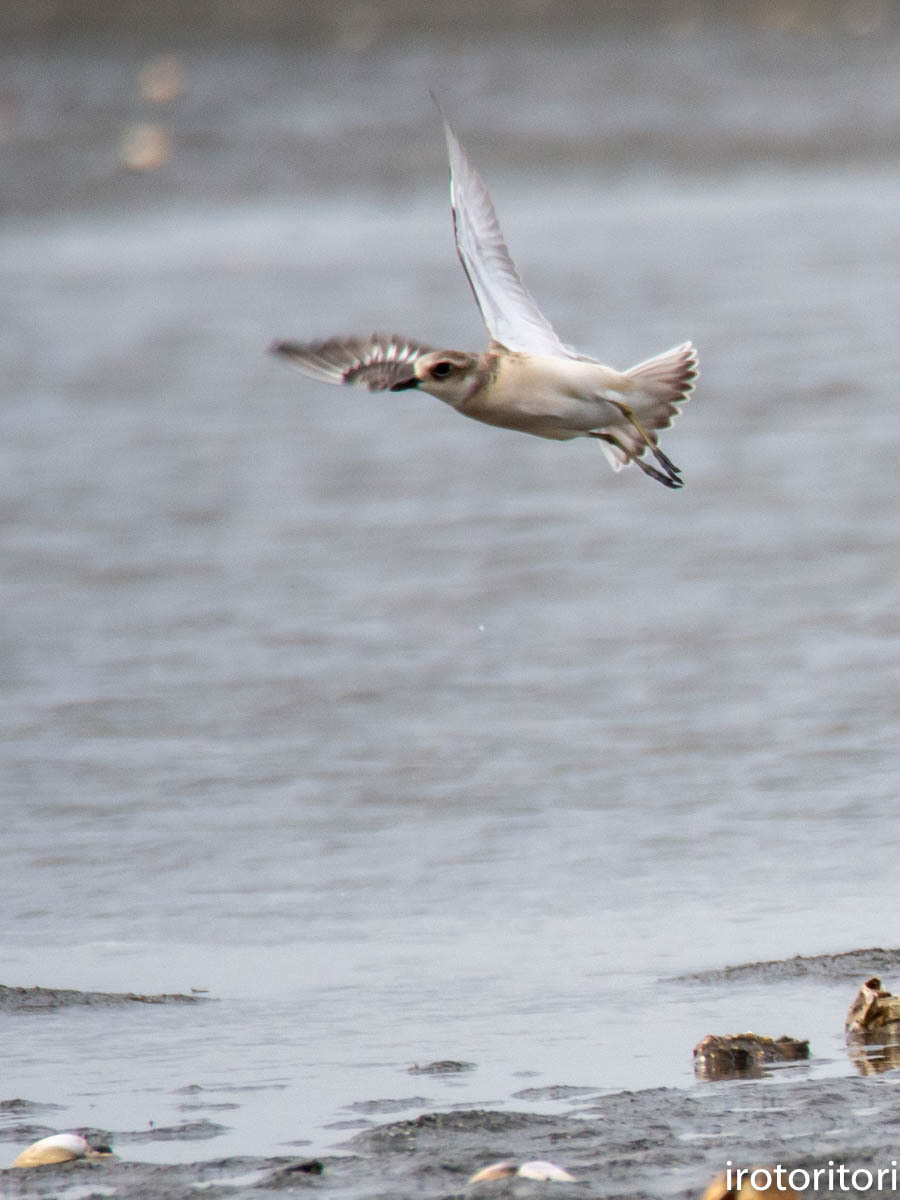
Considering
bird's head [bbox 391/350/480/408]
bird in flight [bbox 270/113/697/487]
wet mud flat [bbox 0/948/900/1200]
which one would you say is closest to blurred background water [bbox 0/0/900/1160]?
wet mud flat [bbox 0/948/900/1200]

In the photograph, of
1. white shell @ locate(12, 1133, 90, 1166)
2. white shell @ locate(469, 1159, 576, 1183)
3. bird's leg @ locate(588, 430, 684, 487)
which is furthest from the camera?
bird's leg @ locate(588, 430, 684, 487)

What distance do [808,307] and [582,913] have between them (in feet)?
36.0

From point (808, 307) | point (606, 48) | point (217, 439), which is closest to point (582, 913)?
point (217, 439)

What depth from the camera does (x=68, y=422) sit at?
14500mm

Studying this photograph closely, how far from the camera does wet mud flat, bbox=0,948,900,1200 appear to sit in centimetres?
432

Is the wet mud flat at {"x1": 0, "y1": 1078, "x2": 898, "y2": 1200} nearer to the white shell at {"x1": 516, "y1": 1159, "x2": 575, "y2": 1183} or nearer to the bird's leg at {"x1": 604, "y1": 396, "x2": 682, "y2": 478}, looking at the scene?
the white shell at {"x1": 516, "y1": 1159, "x2": 575, "y2": 1183}

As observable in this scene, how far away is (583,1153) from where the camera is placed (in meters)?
4.47

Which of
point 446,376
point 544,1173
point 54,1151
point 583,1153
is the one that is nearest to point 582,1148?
point 583,1153

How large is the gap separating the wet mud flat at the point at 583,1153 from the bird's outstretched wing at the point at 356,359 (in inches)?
73.7

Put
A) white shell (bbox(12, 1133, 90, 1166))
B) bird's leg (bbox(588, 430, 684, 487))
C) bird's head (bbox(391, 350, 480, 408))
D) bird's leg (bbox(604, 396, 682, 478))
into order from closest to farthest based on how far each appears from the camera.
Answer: white shell (bbox(12, 1133, 90, 1166)), bird's head (bbox(391, 350, 480, 408)), bird's leg (bbox(604, 396, 682, 478)), bird's leg (bbox(588, 430, 684, 487))

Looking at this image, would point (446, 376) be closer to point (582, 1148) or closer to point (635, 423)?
point (635, 423)

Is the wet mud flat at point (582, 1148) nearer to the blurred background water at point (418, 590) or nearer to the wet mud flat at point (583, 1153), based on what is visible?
the wet mud flat at point (583, 1153)

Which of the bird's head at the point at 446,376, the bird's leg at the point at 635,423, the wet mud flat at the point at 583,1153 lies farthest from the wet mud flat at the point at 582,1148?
the bird's leg at the point at 635,423

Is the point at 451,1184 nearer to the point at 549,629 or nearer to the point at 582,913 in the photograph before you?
the point at 582,913
